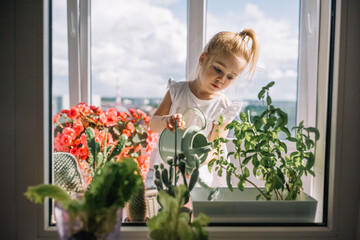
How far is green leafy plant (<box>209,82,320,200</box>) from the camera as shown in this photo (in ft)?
2.54

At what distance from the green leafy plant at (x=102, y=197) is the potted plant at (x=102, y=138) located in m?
0.20

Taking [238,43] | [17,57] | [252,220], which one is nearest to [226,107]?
[238,43]

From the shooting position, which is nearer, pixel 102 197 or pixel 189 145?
pixel 102 197

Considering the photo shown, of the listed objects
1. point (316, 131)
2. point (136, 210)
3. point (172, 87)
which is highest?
point (172, 87)

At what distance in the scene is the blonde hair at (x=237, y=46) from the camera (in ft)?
2.86

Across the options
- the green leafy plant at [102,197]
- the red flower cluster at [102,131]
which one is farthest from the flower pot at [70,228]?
the red flower cluster at [102,131]

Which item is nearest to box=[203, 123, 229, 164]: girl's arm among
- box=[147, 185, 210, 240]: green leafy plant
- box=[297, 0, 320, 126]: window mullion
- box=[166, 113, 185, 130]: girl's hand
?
box=[166, 113, 185, 130]: girl's hand

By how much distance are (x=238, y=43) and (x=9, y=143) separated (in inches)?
25.7

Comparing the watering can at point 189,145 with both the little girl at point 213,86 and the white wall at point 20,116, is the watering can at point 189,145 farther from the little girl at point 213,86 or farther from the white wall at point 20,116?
the white wall at point 20,116

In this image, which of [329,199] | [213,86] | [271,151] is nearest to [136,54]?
[213,86]

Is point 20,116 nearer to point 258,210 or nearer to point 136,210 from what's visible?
point 136,210

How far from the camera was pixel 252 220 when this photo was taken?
745 mm

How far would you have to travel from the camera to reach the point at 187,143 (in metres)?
0.78

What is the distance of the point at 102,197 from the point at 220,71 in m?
0.51
